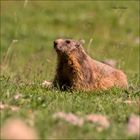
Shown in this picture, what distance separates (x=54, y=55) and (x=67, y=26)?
8104mm

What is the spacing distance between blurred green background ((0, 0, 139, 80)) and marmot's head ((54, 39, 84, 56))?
25.6 feet

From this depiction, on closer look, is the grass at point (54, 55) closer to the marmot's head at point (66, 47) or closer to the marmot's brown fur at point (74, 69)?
the marmot's brown fur at point (74, 69)

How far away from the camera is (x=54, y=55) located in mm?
19922

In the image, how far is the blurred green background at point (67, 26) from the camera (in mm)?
23161

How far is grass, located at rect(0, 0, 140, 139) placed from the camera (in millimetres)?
8242

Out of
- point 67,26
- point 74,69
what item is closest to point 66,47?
point 74,69

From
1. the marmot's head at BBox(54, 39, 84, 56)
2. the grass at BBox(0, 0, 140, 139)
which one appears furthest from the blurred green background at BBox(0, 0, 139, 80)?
the marmot's head at BBox(54, 39, 84, 56)

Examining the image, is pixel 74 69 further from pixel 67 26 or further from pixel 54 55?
pixel 67 26

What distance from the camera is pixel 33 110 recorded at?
8.82 meters

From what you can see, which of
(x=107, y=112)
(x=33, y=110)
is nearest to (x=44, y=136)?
(x=33, y=110)

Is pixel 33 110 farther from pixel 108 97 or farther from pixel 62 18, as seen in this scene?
pixel 62 18

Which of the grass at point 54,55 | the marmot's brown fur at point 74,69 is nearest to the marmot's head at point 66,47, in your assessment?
the marmot's brown fur at point 74,69

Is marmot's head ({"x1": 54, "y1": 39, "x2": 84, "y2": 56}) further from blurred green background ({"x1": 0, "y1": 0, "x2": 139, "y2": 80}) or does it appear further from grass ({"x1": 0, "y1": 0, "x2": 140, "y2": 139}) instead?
blurred green background ({"x1": 0, "y1": 0, "x2": 139, "y2": 80})

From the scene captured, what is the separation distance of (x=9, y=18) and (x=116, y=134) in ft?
66.4
